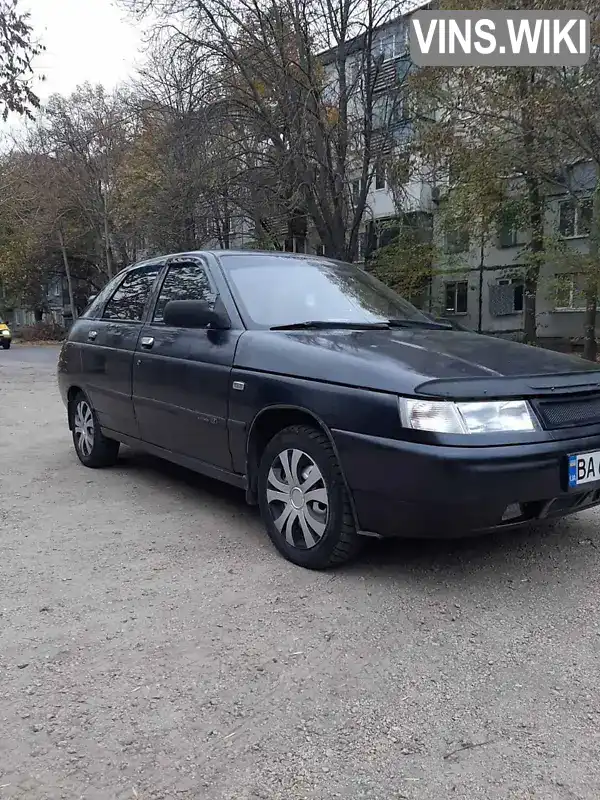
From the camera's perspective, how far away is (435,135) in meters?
15.3

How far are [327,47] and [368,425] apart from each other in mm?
17064

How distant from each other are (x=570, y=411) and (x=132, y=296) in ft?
11.5

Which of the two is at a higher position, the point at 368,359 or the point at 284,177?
the point at 284,177

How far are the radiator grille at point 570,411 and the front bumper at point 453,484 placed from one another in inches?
3.4

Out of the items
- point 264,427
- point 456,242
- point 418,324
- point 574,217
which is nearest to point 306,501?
point 264,427

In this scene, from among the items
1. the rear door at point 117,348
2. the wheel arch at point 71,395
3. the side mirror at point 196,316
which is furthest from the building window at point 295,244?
the side mirror at point 196,316

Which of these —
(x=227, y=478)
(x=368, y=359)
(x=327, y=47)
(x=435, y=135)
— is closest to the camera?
(x=368, y=359)

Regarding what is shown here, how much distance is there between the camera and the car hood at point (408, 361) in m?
3.08

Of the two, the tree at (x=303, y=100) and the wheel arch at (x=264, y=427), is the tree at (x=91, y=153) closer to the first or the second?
the tree at (x=303, y=100)

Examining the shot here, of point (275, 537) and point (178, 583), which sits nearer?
point (178, 583)

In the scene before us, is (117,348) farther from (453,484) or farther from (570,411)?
(570,411)

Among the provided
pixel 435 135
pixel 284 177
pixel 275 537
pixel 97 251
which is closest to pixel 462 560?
pixel 275 537

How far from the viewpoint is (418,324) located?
4449 mm

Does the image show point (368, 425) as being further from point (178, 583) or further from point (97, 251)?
point (97, 251)
